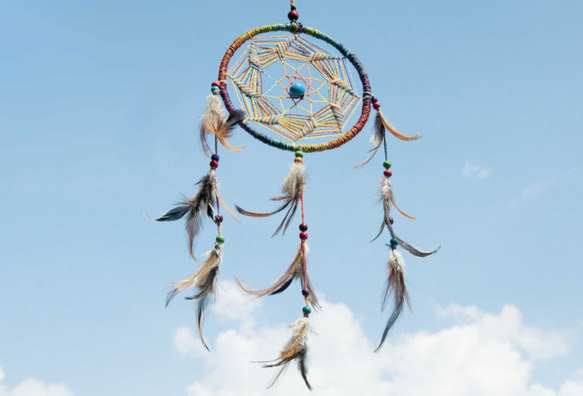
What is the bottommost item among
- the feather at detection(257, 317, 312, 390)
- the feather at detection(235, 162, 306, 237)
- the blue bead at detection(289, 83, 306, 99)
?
the feather at detection(257, 317, 312, 390)

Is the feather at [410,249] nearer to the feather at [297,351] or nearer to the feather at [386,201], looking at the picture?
the feather at [386,201]

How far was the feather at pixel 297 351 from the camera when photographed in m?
4.75

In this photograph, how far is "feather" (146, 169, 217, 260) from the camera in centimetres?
499

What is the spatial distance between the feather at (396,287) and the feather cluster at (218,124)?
1.56 m

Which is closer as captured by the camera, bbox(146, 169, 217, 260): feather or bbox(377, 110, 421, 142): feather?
bbox(146, 169, 217, 260): feather

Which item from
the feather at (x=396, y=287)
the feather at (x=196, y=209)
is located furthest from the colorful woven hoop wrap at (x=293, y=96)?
the feather at (x=396, y=287)

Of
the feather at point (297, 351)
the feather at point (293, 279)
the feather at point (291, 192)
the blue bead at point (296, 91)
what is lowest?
the feather at point (297, 351)

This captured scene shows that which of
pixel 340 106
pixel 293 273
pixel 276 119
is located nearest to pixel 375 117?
pixel 340 106

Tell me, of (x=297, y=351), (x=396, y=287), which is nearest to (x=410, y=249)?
(x=396, y=287)

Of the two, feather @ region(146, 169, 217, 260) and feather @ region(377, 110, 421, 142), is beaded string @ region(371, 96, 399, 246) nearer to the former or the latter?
feather @ region(377, 110, 421, 142)

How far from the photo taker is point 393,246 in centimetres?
553

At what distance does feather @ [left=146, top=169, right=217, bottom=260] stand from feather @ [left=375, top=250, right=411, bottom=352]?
1522 millimetres

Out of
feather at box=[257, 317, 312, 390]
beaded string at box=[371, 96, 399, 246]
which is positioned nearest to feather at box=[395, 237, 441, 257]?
beaded string at box=[371, 96, 399, 246]

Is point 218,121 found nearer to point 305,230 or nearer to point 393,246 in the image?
point 305,230
